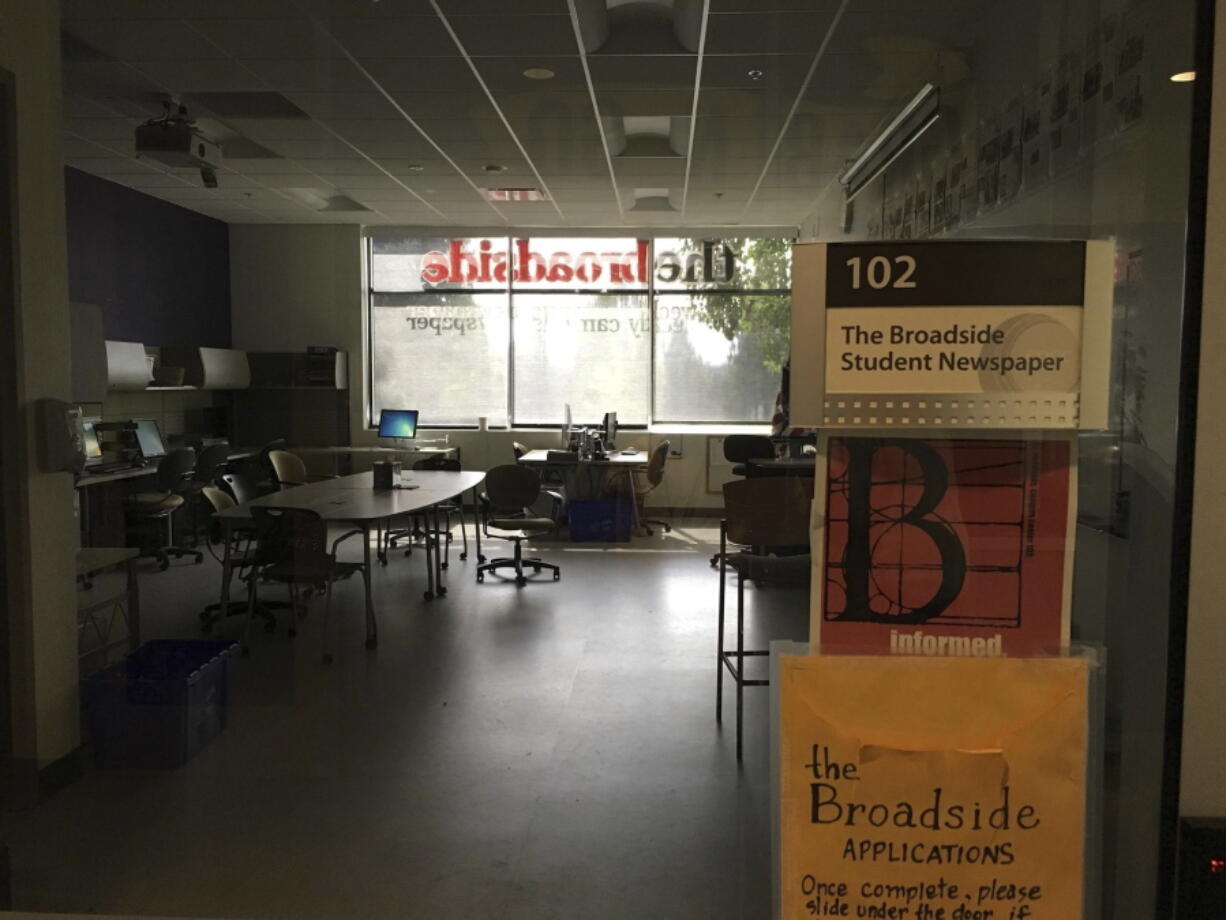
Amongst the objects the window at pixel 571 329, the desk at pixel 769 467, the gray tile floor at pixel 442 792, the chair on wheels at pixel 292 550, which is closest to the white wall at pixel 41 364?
the gray tile floor at pixel 442 792

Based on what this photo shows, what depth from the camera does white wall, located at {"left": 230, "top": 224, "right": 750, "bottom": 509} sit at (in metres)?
4.39

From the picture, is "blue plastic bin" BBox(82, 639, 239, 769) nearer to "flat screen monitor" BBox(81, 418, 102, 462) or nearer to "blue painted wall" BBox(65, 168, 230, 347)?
"flat screen monitor" BBox(81, 418, 102, 462)

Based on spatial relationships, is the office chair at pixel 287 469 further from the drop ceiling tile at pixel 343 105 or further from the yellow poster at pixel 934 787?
the yellow poster at pixel 934 787

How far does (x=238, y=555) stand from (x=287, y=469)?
1.93 ft

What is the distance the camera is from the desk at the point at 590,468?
685 centimetres

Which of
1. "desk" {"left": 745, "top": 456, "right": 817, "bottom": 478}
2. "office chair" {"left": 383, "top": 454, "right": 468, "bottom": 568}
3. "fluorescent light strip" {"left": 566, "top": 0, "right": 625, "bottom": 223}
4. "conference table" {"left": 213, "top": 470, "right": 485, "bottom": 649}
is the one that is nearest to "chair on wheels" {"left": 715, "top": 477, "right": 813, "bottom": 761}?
"desk" {"left": 745, "top": 456, "right": 817, "bottom": 478}

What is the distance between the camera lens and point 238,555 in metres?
5.14

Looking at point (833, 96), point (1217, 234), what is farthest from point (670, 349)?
point (1217, 234)

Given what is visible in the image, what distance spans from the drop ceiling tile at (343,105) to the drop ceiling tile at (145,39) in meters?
0.87

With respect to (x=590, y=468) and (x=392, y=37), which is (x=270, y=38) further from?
(x=590, y=468)

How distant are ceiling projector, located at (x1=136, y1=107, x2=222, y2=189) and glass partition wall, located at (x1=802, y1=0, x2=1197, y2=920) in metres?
3.19

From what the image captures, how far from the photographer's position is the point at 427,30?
14.0 ft

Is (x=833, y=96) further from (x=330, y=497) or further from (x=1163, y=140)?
(x=330, y=497)

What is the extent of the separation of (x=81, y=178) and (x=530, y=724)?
9.31ft
